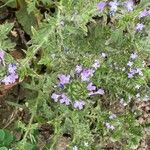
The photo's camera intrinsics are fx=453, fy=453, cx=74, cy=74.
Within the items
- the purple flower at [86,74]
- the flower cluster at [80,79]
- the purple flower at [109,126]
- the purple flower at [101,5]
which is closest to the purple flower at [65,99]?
the flower cluster at [80,79]

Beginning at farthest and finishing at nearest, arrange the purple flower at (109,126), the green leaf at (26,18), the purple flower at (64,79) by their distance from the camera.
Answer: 1. the green leaf at (26,18)
2. the purple flower at (109,126)
3. the purple flower at (64,79)

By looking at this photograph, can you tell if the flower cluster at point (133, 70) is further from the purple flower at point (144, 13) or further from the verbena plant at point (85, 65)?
the purple flower at point (144, 13)

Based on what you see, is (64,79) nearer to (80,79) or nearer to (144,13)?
(80,79)

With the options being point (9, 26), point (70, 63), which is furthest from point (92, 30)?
point (9, 26)

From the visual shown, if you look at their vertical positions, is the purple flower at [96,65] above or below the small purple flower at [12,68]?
below

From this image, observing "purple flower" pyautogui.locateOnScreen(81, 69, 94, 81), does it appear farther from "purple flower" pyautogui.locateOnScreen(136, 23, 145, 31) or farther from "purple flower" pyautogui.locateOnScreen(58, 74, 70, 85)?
"purple flower" pyautogui.locateOnScreen(136, 23, 145, 31)

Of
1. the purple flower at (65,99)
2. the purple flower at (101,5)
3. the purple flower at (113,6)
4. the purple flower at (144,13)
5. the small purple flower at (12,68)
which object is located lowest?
the purple flower at (65,99)

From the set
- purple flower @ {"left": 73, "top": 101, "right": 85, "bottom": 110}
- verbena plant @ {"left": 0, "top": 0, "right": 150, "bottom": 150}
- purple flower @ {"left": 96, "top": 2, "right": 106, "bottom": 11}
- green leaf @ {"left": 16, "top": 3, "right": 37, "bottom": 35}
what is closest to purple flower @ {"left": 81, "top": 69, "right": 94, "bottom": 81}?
verbena plant @ {"left": 0, "top": 0, "right": 150, "bottom": 150}

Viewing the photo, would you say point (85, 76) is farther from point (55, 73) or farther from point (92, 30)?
point (92, 30)
